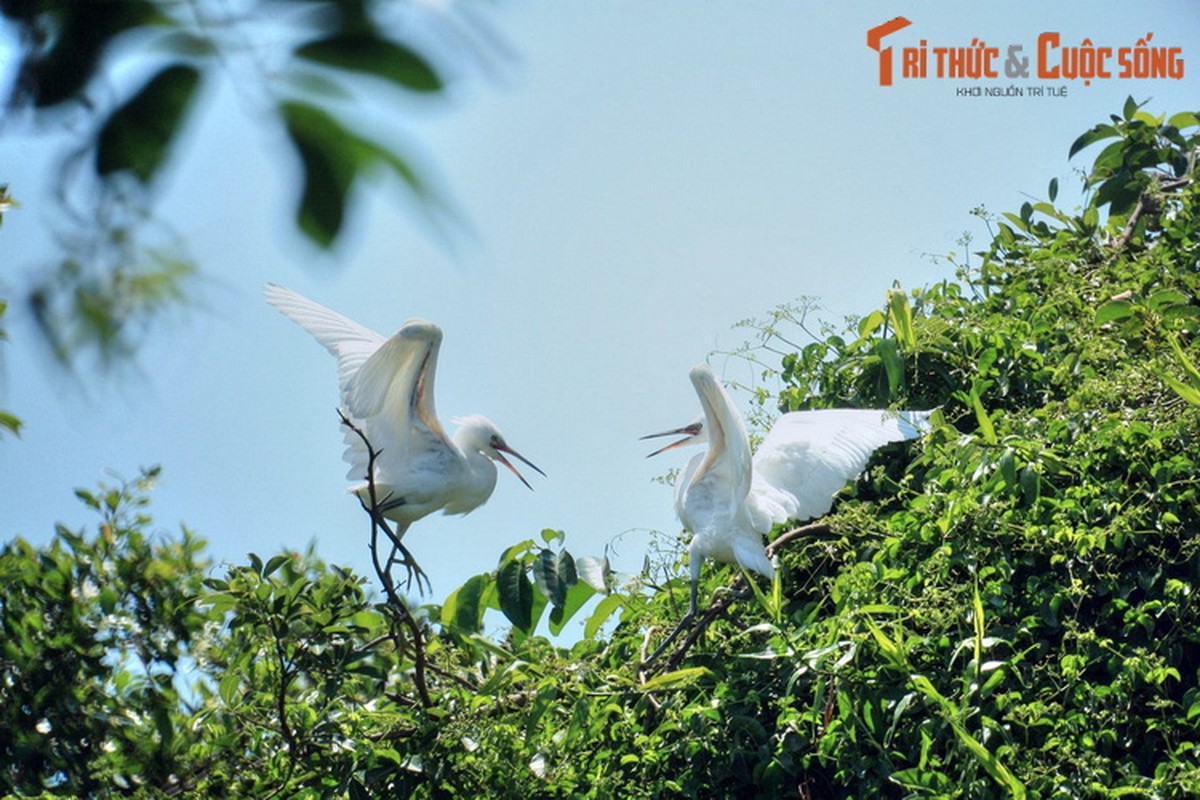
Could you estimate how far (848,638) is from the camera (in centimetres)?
286

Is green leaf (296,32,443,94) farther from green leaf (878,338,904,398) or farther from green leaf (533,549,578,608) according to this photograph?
green leaf (878,338,904,398)

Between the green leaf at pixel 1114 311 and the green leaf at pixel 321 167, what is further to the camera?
the green leaf at pixel 1114 311

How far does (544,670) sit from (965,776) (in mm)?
980

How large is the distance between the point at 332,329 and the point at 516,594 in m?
1.06

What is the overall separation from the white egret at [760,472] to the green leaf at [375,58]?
9.05ft

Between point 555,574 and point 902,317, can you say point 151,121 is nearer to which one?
point 555,574

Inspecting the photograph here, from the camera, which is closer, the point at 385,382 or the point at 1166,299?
the point at 1166,299

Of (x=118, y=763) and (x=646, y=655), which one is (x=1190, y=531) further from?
(x=118, y=763)

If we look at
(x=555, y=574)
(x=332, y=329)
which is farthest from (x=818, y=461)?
(x=332, y=329)

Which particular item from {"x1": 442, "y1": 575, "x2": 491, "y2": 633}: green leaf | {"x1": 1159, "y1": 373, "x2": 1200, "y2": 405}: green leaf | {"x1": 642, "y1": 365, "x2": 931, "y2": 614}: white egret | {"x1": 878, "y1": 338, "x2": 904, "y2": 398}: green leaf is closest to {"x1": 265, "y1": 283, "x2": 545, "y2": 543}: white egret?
{"x1": 442, "y1": 575, "x2": 491, "y2": 633}: green leaf

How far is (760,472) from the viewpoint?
361cm

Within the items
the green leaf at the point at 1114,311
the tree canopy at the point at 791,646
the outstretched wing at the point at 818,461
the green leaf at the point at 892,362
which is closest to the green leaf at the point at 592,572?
the tree canopy at the point at 791,646

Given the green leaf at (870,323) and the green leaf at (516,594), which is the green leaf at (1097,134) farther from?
the green leaf at (516,594)

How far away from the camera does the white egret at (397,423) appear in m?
3.57
